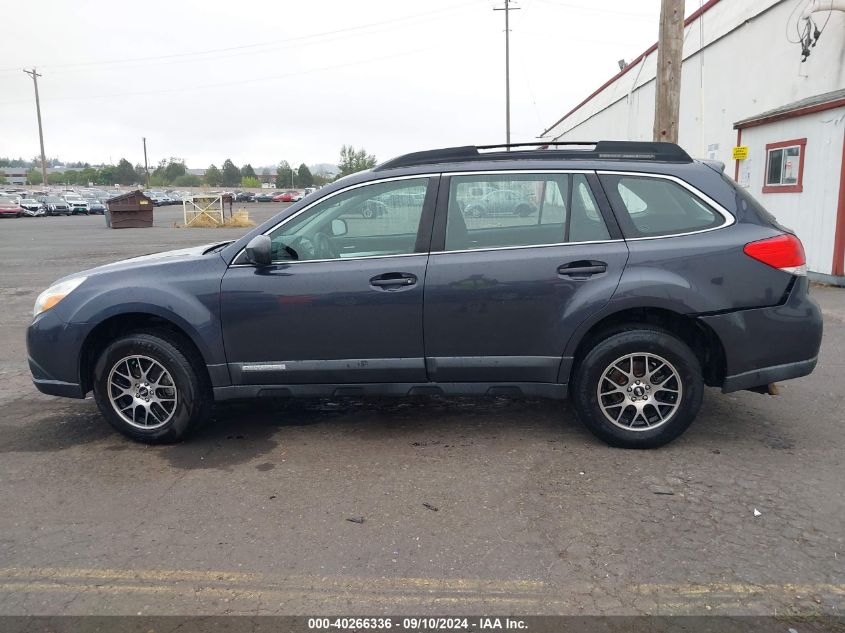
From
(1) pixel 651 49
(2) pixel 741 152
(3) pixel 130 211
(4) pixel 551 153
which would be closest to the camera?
(4) pixel 551 153

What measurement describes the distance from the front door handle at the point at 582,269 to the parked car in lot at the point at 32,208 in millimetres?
57135

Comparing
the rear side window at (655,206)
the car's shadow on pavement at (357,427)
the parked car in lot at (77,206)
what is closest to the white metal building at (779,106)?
the car's shadow on pavement at (357,427)

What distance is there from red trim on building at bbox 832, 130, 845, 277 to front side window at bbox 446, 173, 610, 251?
806 centimetres

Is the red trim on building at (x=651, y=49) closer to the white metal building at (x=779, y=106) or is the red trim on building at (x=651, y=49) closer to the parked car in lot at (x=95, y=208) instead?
the white metal building at (x=779, y=106)

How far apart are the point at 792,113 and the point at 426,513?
10863mm

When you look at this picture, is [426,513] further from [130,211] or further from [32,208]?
[32,208]

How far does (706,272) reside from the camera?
4.23 metres

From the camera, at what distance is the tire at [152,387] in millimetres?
4609

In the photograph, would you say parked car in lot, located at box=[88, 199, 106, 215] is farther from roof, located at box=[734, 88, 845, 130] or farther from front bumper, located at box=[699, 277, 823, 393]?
front bumper, located at box=[699, 277, 823, 393]

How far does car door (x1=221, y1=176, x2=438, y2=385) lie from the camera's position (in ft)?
14.5

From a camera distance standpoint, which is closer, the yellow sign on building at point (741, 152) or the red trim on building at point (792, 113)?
the red trim on building at point (792, 113)

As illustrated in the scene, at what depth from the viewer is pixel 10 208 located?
50156mm

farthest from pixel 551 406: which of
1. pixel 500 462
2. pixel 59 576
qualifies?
pixel 59 576

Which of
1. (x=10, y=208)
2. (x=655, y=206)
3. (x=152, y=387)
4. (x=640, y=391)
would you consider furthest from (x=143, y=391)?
(x=10, y=208)
